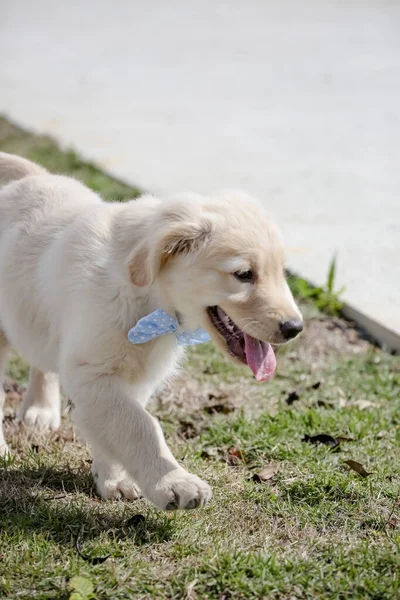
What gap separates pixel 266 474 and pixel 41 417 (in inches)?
48.1

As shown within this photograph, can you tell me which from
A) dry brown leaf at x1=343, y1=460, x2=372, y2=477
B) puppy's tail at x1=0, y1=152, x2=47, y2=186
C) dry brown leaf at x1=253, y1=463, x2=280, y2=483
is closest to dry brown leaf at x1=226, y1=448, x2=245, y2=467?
dry brown leaf at x1=253, y1=463, x2=280, y2=483

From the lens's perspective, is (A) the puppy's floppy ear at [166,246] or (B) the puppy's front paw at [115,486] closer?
(A) the puppy's floppy ear at [166,246]

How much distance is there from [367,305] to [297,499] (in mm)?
2632

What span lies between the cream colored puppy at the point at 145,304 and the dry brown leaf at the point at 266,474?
53 centimetres

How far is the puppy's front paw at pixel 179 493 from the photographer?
3.21m

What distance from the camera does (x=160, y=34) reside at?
15.2 metres

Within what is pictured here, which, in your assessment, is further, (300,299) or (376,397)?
(300,299)

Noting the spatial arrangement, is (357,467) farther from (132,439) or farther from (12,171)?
(12,171)

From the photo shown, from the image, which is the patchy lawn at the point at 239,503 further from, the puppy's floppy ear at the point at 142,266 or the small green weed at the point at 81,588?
the puppy's floppy ear at the point at 142,266

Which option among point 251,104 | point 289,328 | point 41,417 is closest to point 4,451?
point 41,417

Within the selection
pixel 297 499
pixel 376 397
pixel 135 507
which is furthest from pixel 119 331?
pixel 376 397

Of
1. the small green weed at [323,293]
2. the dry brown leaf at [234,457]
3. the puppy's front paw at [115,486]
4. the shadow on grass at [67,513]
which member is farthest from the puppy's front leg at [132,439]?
the small green weed at [323,293]

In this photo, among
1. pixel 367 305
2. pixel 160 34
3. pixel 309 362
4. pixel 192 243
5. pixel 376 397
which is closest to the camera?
pixel 192 243

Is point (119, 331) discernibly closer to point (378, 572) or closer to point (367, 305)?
point (378, 572)
